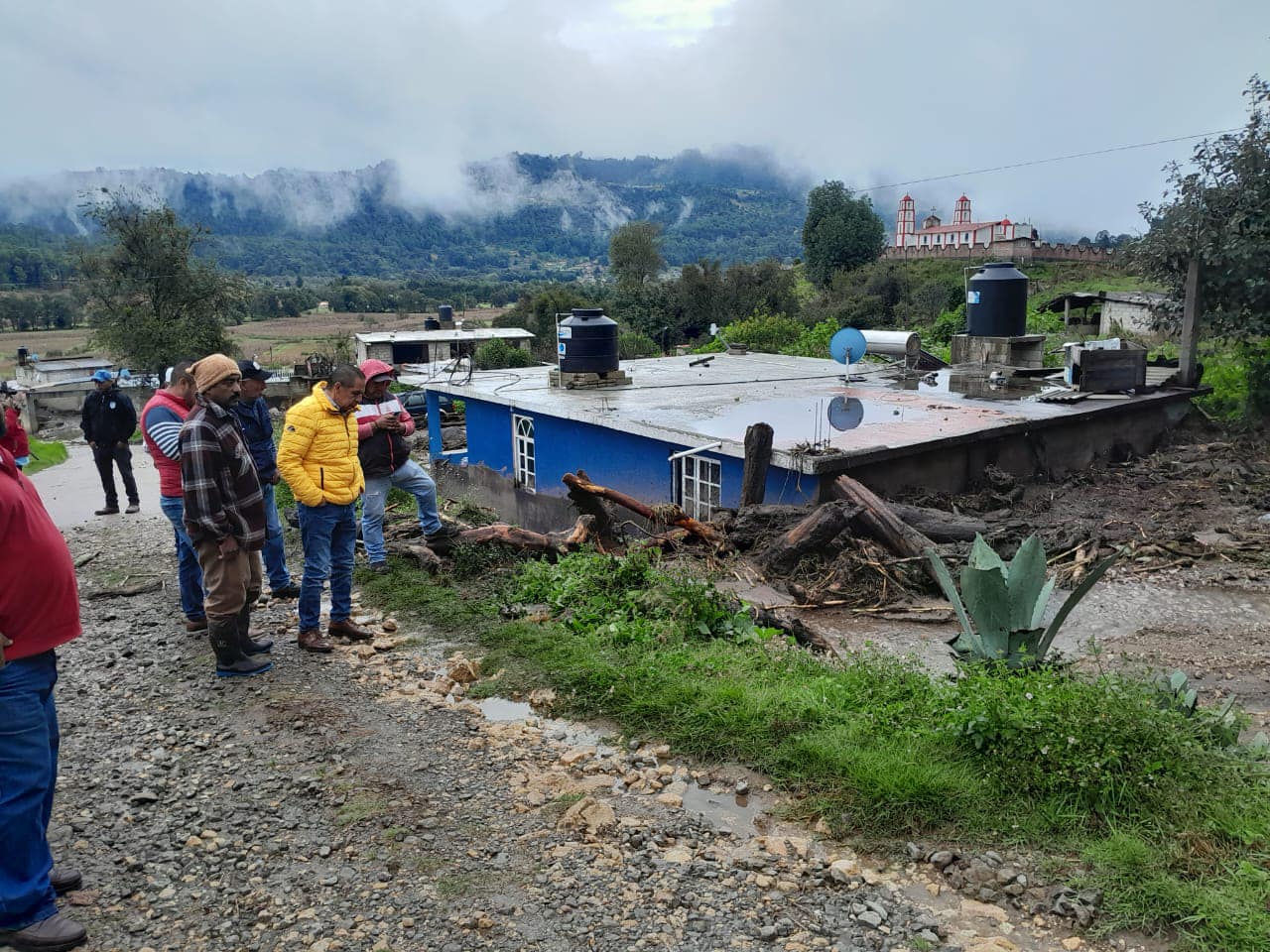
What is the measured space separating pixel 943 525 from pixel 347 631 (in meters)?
5.83

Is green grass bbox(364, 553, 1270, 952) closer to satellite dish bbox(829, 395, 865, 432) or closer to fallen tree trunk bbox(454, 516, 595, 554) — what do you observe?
fallen tree trunk bbox(454, 516, 595, 554)

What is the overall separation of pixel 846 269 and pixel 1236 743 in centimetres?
6304

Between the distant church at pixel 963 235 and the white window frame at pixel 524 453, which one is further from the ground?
the distant church at pixel 963 235

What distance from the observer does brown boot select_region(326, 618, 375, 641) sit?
614cm

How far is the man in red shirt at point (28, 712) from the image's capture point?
305 centimetres

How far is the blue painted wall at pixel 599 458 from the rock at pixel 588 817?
6.72 meters

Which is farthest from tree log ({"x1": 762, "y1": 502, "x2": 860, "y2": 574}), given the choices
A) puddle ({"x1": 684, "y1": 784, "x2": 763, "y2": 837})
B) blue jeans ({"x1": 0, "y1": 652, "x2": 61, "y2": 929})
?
blue jeans ({"x1": 0, "y1": 652, "x2": 61, "y2": 929})

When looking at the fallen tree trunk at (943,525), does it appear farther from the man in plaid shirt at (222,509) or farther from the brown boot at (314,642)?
the man in plaid shirt at (222,509)

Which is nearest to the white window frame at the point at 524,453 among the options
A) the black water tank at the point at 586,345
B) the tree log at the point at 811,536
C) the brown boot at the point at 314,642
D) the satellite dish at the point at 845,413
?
the black water tank at the point at 586,345

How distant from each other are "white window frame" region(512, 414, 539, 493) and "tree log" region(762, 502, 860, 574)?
7.88 m

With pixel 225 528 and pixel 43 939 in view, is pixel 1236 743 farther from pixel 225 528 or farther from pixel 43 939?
pixel 225 528

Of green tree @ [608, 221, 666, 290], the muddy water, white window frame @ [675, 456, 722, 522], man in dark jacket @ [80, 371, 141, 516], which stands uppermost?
green tree @ [608, 221, 666, 290]

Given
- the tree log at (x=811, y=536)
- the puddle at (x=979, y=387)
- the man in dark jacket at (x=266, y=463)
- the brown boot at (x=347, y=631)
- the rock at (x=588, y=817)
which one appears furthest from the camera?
the puddle at (x=979, y=387)

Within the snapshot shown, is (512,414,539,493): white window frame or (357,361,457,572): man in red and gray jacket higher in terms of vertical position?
(357,361,457,572): man in red and gray jacket
